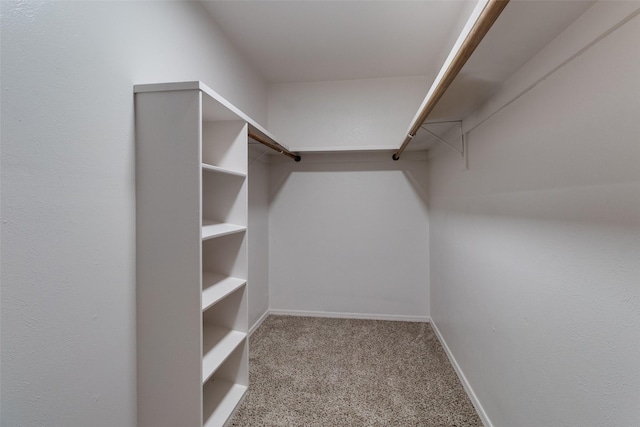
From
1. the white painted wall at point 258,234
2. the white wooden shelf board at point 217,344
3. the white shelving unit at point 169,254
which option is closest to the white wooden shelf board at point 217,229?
the white shelving unit at point 169,254

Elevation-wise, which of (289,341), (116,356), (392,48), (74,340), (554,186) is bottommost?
(289,341)

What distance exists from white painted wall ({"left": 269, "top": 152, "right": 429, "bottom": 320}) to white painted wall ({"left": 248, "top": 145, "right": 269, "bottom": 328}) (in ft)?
0.36

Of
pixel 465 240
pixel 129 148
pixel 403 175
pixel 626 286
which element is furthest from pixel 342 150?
pixel 626 286

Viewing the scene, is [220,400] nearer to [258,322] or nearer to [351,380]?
[351,380]

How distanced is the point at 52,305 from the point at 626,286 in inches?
71.2

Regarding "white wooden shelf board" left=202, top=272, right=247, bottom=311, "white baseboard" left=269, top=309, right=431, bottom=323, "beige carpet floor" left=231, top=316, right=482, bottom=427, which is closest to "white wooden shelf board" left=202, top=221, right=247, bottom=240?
"white wooden shelf board" left=202, top=272, right=247, bottom=311

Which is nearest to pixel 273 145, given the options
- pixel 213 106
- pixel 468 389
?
pixel 213 106

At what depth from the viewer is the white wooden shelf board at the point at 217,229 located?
4.58 feet

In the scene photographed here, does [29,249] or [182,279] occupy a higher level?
[29,249]

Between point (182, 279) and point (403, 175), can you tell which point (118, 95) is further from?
point (403, 175)

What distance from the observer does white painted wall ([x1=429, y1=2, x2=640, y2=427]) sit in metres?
0.76

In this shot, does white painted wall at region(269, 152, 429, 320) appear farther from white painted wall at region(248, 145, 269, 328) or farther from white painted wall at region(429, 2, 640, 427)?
white painted wall at region(429, 2, 640, 427)

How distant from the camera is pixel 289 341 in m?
2.54

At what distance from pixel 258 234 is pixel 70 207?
1.96 metres
